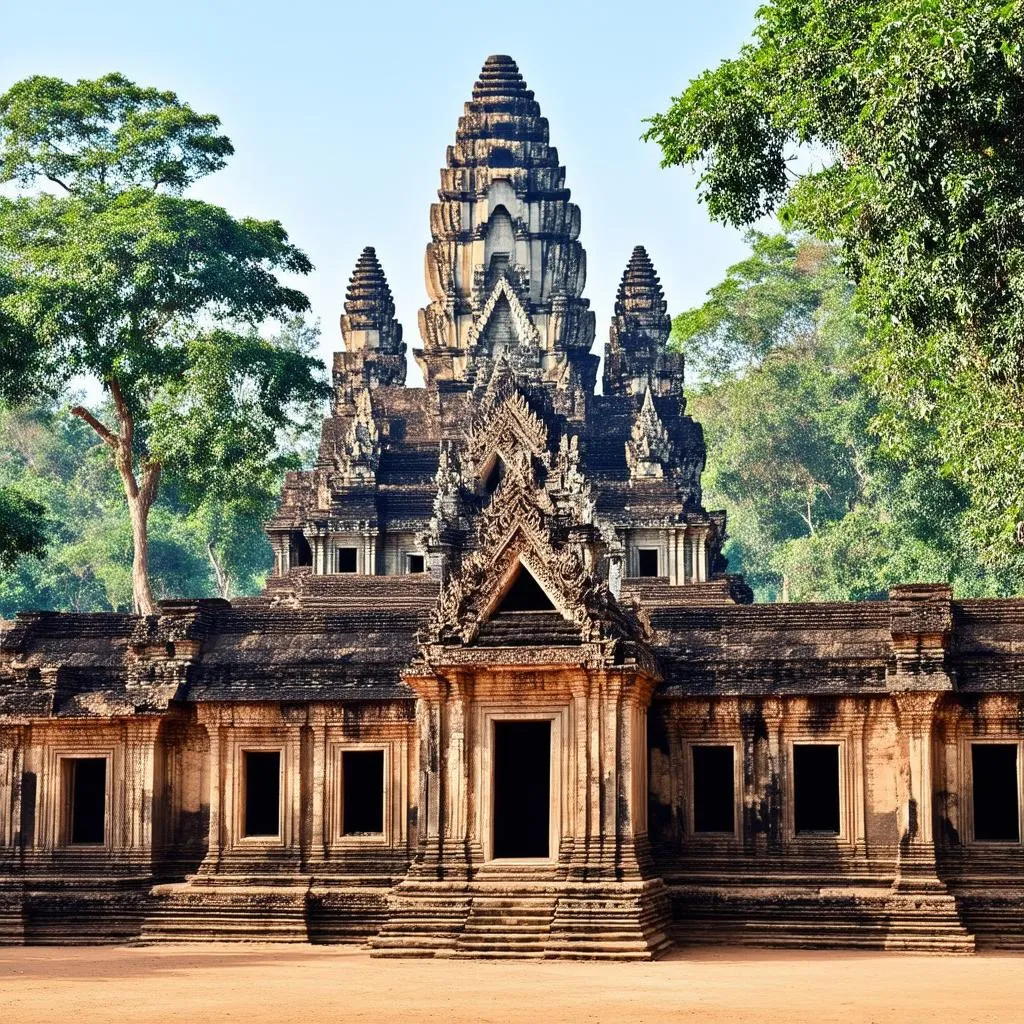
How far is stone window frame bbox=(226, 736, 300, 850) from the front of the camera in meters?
24.5

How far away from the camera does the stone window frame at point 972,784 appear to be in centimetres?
2297

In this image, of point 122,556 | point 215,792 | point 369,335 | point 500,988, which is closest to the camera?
point 500,988

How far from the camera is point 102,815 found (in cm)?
2638

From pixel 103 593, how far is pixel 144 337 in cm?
3371

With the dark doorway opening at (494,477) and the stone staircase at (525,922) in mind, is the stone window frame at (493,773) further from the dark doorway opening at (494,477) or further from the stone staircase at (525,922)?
the dark doorway opening at (494,477)

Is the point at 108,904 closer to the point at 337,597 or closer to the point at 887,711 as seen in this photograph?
the point at 887,711

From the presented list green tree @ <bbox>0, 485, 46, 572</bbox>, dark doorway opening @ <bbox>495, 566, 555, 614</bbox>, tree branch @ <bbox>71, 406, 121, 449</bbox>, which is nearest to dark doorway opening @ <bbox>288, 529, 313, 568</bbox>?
tree branch @ <bbox>71, 406, 121, 449</bbox>

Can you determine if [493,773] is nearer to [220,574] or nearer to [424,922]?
[424,922]

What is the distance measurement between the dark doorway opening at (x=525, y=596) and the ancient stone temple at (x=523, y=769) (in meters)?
0.03

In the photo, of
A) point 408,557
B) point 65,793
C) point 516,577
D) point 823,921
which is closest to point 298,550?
point 408,557

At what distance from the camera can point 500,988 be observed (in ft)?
60.6

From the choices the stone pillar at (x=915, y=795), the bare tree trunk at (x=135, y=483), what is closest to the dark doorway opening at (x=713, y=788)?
the stone pillar at (x=915, y=795)

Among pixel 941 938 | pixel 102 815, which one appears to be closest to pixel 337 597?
pixel 102 815

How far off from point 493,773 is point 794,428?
47018 millimetres
